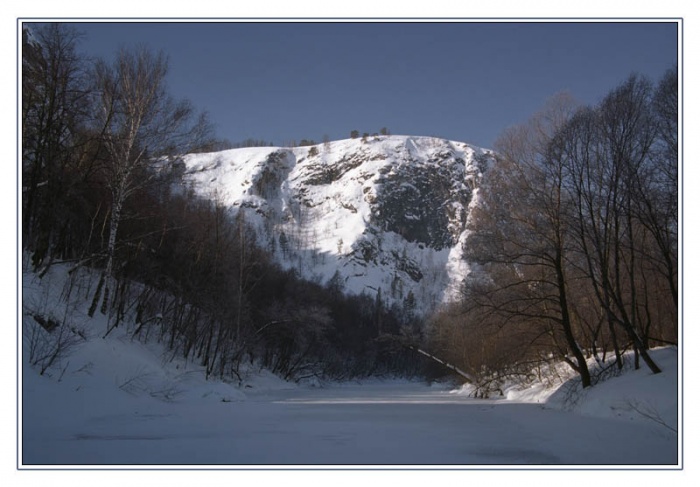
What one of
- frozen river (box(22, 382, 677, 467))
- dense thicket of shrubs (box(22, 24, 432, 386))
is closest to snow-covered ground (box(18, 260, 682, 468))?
frozen river (box(22, 382, 677, 467))

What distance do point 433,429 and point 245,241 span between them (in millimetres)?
25481

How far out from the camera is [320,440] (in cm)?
895

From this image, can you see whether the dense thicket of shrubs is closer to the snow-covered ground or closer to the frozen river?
the snow-covered ground

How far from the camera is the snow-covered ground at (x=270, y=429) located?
7.14 meters

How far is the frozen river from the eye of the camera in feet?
23.1

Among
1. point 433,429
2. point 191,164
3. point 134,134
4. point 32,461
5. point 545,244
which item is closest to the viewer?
point 32,461

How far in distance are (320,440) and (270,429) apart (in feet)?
6.80

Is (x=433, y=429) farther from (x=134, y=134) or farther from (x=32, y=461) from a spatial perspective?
(x=134, y=134)

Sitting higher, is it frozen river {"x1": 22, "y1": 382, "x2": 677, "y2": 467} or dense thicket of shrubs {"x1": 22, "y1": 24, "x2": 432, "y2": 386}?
dense thicket of shrubs {"x1": 22, "y1": 24, "x2": 432, "y2": 386}

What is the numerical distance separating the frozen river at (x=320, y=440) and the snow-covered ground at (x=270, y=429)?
22mm

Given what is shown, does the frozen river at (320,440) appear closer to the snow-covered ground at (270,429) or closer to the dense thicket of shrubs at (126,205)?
the snow-covered ground at (270,429)

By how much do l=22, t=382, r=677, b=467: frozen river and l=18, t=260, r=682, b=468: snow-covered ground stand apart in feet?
0.07

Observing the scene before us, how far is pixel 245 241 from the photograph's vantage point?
3519cm
